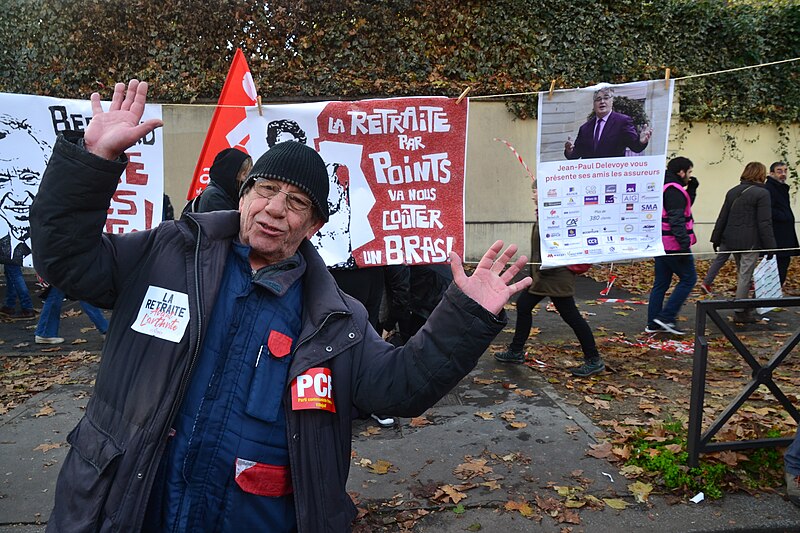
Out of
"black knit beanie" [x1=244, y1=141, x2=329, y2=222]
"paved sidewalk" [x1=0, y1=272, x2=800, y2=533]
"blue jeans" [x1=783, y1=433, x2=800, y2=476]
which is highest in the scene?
"black knit beanie" [x1=244, y1=141, x2=329, y2=222]

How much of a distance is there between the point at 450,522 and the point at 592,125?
3355mm

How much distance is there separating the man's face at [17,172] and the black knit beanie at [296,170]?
12.6 ft

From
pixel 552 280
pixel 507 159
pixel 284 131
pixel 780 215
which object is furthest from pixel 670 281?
pixel 507 159

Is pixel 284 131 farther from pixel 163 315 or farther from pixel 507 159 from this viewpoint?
pixel 507 159

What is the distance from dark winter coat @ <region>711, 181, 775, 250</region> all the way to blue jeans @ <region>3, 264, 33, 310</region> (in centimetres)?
951

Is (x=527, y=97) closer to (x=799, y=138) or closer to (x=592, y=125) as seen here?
(x=799, y=138)

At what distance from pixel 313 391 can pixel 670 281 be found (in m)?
6.75

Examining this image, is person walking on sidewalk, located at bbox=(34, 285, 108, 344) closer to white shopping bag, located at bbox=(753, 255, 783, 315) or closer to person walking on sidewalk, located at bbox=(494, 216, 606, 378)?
person walking on sidewalk, located at bbox=(494, 216, 606, 378)

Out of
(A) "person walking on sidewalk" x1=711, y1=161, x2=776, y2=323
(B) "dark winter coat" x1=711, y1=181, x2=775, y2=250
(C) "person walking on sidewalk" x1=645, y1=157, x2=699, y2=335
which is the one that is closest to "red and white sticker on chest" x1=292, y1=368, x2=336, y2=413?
(C) "person walking on sidewalk" x1=645, y1=157, x2=699, y2=335

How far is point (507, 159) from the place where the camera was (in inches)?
486

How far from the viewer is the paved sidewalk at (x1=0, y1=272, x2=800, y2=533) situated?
362 centimetres

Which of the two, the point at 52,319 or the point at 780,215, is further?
the point at 780,215

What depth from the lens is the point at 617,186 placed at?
522cm

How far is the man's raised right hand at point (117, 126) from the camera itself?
71.6 inches
